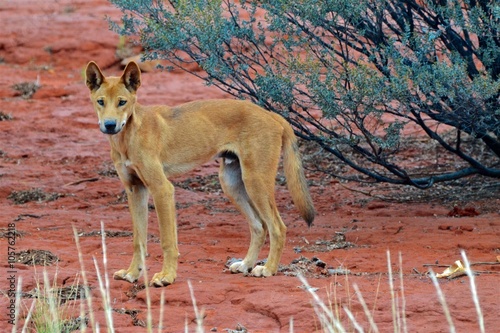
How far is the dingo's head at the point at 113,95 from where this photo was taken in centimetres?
642

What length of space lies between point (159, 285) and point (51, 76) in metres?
12.2

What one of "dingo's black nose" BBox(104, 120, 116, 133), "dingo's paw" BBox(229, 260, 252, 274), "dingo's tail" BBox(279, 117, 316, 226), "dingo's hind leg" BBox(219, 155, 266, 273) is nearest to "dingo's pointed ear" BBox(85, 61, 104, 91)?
"dingo's black nose" BBox(104, 120, 116, 133)

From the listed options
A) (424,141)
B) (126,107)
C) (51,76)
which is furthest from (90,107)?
(126,107)

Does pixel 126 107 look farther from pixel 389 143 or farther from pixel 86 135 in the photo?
pixel 86 135

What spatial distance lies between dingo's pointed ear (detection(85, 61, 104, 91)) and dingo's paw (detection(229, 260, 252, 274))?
171 centimetres

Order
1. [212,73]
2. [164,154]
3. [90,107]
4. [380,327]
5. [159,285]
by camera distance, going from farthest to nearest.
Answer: [90,107] < [212,73] < [164,154] < [159,285] < [380,327]

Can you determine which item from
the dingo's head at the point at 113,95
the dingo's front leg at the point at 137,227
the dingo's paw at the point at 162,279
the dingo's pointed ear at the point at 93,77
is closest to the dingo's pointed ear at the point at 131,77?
the dingo's head at the point at 113,95

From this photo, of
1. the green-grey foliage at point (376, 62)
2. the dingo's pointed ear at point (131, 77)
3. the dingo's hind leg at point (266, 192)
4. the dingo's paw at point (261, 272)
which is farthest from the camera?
the green-grey foliage at point (376, 62)

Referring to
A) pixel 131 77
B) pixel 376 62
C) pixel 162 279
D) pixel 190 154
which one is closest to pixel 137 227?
pixel 162 279

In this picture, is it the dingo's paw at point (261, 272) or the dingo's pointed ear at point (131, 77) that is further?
the dingo's paw at point (261, 272)

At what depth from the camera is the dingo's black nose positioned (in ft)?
20.9

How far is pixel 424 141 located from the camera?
12.2 meters

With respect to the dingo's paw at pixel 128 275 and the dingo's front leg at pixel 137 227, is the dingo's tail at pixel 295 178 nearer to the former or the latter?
the dingo's front leg at pixel 137 227

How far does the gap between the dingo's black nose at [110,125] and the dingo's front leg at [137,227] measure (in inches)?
22.8
